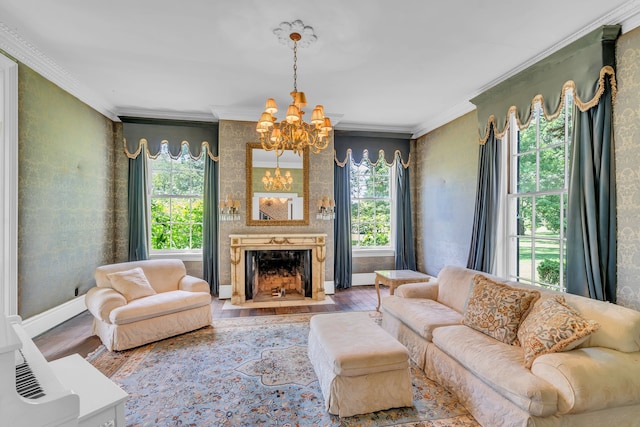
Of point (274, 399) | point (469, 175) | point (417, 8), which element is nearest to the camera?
point (274, 399)

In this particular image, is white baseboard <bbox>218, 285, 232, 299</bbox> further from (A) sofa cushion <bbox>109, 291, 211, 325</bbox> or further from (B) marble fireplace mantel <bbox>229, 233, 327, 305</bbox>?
(A) sofa cushion <bbox>109, 291, 211, 325</bbox>

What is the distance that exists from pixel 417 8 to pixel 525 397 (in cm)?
276

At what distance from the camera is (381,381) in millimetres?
2088

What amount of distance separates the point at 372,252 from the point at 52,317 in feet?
15.5

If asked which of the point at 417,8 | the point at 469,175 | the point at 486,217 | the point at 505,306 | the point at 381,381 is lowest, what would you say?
the point at 381,381

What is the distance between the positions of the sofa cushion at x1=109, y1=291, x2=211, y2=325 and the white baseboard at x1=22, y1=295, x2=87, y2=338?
3.46ft

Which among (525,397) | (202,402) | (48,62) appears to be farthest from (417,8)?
(48,62)

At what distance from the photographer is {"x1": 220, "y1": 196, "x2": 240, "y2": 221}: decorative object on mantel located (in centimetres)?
476

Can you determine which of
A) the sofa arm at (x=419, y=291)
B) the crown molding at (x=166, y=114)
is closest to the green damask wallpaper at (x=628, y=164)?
the sofa arm at (x=419, y=291)

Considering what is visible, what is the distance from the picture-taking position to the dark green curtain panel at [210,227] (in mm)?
5117

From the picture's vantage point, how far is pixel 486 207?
3.93 metres

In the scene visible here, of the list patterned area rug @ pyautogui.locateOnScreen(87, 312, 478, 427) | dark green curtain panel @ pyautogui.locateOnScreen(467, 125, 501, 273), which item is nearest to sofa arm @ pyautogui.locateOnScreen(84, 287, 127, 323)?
patterned area rug @ pyautogui.locateOnScreen(87, 312, 478, 427)

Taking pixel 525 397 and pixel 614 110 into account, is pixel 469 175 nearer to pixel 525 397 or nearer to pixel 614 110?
pixel 614 110

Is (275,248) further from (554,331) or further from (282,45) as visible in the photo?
(554,331)
